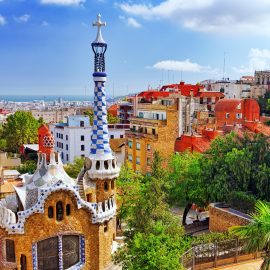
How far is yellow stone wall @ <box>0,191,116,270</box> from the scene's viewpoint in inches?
863

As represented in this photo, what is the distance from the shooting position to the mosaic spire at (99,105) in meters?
25.3

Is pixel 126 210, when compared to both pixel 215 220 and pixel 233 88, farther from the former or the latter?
pixel 233 88

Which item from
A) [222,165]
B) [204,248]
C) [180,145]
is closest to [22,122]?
[180,145]

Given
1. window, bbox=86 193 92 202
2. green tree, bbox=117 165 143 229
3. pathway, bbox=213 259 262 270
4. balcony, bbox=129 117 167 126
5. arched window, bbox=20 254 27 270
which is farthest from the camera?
balcony, bbox=129 117 167 126

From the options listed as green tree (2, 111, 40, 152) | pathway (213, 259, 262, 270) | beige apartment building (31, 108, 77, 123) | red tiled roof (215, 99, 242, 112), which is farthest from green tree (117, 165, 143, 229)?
beige apartment building (31, 108, 77, 123)

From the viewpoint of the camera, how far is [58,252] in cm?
2270

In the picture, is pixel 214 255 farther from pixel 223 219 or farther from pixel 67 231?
pixel 67 231

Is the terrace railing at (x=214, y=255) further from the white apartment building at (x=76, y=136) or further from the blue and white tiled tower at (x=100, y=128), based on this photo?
the white apartment building at (x=76, y=136)

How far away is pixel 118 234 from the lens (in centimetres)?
3112

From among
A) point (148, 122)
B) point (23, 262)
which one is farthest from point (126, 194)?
point (148, 122)

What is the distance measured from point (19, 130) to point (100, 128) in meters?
53.3

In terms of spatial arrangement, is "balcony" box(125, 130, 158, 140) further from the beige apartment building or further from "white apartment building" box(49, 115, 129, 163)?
the beige apartment building

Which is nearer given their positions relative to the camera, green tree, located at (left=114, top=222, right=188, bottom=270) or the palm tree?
the palm tree

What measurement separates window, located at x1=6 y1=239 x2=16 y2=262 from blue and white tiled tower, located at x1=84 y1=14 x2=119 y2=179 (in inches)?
243
